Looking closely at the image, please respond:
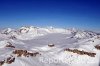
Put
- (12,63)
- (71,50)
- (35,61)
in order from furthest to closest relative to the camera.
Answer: (71,50), (35,61), (12,63)

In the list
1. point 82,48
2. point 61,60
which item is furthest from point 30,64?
point 82,48

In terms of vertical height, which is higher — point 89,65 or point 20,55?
point 20,55

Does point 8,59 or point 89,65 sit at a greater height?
point 8,59

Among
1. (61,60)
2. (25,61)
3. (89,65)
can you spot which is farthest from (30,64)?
(89,65)

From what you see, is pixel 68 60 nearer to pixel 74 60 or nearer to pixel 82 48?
pixel 74 60

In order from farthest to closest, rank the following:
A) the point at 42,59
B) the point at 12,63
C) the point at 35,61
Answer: the point at 42,59 → the point at 35,61 → the point at 12,63

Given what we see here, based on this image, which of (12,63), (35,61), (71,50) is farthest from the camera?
(71,50)

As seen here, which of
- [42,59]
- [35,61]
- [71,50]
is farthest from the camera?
[71,50]

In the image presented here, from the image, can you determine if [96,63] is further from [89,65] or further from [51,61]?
[51,61]

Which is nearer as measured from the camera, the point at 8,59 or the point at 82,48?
the point at 8,59
